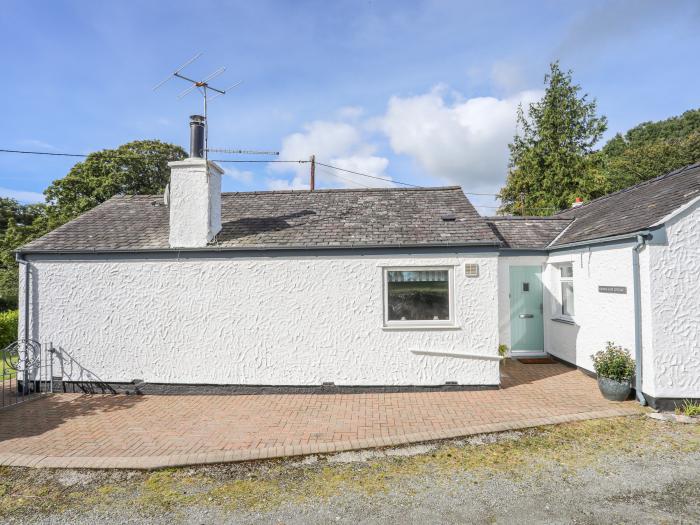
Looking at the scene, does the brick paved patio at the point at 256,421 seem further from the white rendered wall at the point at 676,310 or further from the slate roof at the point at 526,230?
the slate roof at the point at 526,230

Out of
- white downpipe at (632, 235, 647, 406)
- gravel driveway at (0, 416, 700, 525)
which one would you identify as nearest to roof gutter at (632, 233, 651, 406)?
white downpipe at (632, 235, 647, 406)

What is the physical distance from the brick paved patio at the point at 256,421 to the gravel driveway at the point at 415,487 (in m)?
0.27

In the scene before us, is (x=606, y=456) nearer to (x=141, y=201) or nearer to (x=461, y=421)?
(x=461, y=421)

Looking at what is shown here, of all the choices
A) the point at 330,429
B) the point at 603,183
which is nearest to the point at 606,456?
the point at 330,429

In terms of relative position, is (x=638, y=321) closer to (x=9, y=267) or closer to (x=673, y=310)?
(x=673, y=310)

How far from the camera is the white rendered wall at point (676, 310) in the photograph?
6.43m

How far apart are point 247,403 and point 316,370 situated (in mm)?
1507

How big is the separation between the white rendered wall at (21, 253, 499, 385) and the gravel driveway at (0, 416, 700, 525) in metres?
2.60

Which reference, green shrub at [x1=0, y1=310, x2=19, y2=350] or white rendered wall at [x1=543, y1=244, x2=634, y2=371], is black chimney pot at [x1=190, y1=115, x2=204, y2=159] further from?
green shrub at [x1=0, y1=310, x2=19, y2=350]

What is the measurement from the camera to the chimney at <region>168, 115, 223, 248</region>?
27.5 feet

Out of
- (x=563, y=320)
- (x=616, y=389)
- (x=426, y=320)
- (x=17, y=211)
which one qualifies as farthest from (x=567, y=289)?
(x=17, y=211)

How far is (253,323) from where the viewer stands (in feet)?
26.7

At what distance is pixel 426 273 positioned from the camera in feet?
27.0

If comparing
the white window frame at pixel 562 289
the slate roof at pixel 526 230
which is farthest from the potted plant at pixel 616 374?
the slate roof at pixel 526 230
